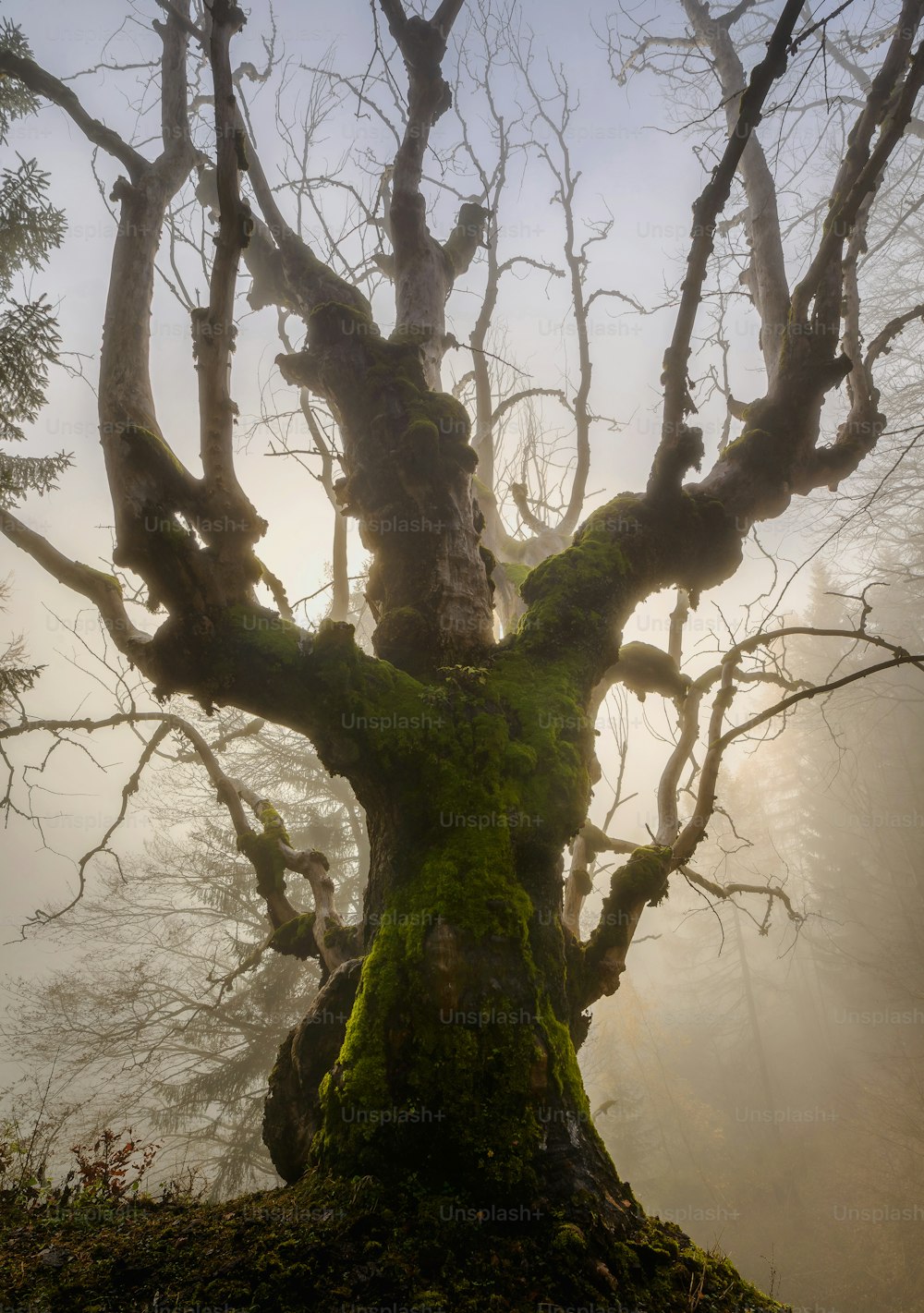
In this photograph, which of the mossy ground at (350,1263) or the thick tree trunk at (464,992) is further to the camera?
the thick tree trunk at (464,992)

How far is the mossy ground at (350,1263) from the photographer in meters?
1.40

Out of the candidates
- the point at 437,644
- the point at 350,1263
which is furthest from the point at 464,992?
the point at 437,644

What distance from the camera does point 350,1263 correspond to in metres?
1.51

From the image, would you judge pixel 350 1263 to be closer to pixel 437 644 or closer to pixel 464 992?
pixel 464 992

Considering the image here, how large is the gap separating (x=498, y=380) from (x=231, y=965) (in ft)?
42.8

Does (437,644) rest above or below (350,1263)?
above

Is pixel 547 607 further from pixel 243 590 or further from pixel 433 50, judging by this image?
pixel 433 50

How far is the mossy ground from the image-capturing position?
1.40 m

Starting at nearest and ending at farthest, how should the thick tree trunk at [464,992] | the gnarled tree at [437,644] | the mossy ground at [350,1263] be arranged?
the mossy ground at [350,1263], the thick tree trunk at [464,992], the gnarled tree at [437,644]

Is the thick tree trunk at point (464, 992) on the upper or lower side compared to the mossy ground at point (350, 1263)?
upper

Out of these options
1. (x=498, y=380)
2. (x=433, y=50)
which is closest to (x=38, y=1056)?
(x=498, y=380)

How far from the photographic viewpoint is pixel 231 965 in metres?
12.9

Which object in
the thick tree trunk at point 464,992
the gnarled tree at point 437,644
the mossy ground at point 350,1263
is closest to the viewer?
the mossy ground at point 350,1263

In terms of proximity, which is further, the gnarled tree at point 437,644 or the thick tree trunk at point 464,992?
the gnarled tree at point 437,644
